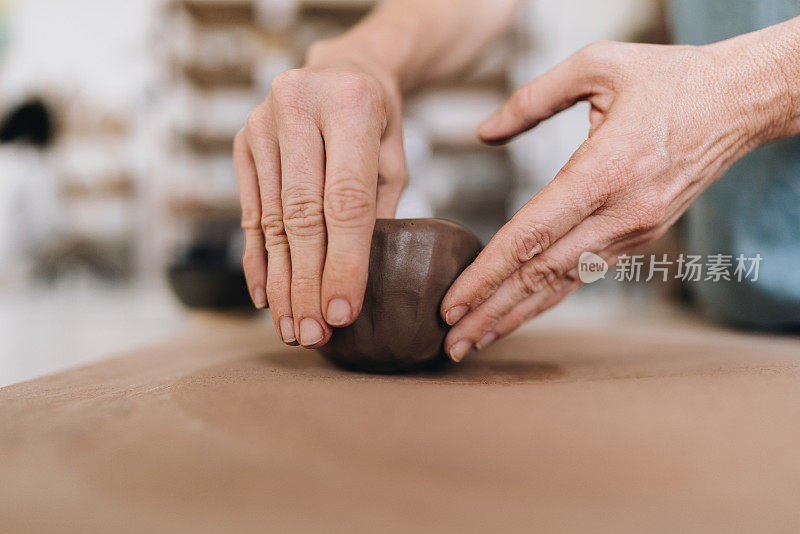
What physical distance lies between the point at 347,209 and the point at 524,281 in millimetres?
228

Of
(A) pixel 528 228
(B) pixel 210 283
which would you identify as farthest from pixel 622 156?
(B) pixel 210 283

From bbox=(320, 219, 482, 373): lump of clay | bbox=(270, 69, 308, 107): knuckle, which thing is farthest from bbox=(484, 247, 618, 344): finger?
bbox=(270, 69, 308, 107): knuckle

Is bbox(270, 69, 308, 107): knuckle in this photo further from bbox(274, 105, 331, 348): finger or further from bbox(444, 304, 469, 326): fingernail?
bbox(444, 304, 469, 326): fingernail

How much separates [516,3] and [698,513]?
1.03 m

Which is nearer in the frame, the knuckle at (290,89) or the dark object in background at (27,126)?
the knuckle at (290,89)

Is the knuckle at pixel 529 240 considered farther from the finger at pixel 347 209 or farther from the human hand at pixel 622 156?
the finger at pixel 347 209

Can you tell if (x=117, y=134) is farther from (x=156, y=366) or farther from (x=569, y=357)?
(x=569, y=357)

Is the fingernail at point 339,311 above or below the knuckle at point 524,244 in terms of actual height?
below

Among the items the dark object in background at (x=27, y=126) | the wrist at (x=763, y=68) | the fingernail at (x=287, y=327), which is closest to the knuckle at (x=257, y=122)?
the fingernail at (x=287, y=327)

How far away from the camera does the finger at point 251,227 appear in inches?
23.1

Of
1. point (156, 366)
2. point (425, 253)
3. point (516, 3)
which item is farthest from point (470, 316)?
point (516, 3)

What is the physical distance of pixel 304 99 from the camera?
50 cm

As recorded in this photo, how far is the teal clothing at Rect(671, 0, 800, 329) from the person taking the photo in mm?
838

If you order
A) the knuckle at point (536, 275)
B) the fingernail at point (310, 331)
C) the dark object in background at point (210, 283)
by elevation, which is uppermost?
the knuckle at point (536, 275)
